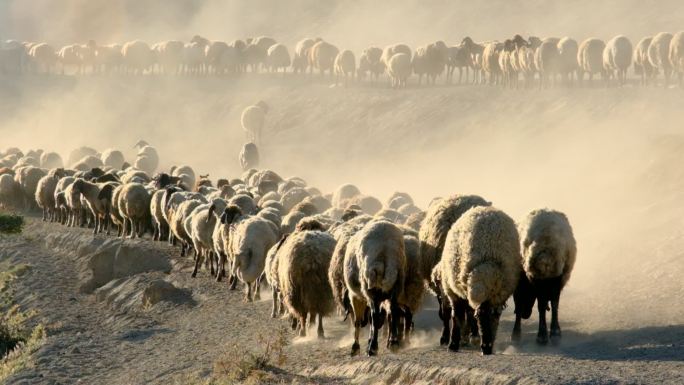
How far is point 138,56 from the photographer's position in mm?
94125

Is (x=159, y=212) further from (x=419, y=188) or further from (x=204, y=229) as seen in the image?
(x=419, y=188)

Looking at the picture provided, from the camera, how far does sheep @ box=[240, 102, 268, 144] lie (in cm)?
6556

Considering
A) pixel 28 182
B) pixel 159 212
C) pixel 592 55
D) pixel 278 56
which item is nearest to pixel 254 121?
pixel 278 56

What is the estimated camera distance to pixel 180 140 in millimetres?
74375

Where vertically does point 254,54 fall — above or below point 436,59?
above

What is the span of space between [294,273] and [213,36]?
438 feet

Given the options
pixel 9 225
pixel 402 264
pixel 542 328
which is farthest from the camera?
pixel 9 225

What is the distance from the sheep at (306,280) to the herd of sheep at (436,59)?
3674cm

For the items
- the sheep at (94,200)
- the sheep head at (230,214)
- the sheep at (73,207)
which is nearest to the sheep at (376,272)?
the sheep head at (230,214)

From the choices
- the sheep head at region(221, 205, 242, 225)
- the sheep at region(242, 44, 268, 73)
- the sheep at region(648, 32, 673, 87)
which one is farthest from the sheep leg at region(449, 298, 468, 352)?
the sheep at region(242, 44, 268, 73)

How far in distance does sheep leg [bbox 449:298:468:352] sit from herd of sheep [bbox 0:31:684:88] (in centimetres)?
3814

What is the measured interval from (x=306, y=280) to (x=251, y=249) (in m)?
4.44

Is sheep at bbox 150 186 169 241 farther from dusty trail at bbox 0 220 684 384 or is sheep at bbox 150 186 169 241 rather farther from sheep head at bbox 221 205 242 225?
sheep head at bbox 221 205 242 225

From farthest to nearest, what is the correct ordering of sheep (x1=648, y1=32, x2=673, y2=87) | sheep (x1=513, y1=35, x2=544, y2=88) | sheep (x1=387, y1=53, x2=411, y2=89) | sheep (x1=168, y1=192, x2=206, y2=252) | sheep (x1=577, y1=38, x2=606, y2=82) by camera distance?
sheep (x1=387, y1=53, x2=411, y2=89) → sheep (x1=513, y1=35, x2=544, y2=88) → sheep (x1=577, y1=38, x2=606, y2=82) → sheep (x1=648, y1=32, x2=673, y2=87) → sheep (x1=168, y1=192, x2=206, y2=252)
